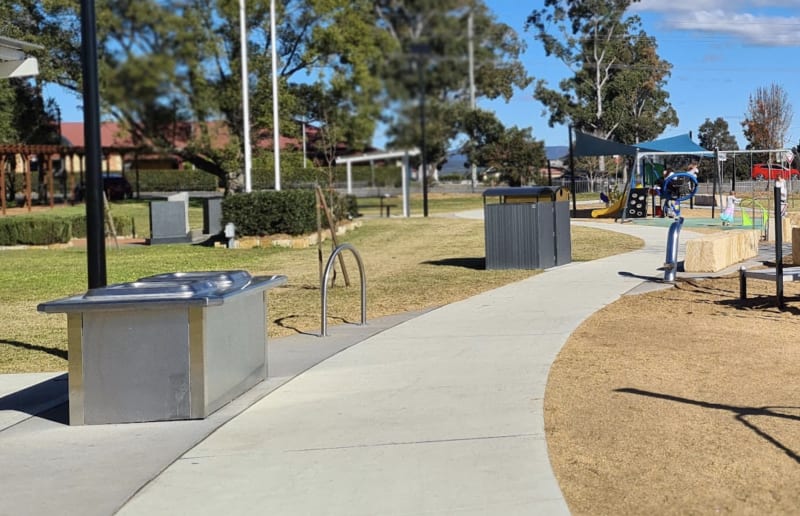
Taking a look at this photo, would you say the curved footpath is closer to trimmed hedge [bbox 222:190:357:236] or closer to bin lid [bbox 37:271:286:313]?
bin lid [bbox 37:271:286:313]

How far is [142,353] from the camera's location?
6500 millimetres

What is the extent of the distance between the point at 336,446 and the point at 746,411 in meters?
2.58

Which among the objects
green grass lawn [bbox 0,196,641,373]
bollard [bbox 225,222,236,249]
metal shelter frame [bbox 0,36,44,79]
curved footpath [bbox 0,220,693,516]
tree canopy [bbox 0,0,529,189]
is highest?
metal shelter frame [bbox 0,36,44,79]

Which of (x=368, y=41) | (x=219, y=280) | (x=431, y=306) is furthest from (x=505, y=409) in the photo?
(x=431, y=306)

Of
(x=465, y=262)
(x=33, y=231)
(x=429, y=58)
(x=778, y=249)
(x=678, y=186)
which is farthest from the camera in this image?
(x=678, y=186)

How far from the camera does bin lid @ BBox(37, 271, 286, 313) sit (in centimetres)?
634

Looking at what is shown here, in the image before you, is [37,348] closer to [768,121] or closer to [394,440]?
[394,440]

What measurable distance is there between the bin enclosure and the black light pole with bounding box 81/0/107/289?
8.01 meters

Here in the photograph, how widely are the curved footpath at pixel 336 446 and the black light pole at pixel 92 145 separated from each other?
1.03 meters

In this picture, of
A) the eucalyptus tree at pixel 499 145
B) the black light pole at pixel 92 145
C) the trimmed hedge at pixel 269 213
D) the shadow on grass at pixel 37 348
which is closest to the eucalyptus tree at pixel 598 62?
the eucalyptus tree at pixel 499 145

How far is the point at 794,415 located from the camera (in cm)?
622

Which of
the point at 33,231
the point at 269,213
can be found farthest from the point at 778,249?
the point at 33,231

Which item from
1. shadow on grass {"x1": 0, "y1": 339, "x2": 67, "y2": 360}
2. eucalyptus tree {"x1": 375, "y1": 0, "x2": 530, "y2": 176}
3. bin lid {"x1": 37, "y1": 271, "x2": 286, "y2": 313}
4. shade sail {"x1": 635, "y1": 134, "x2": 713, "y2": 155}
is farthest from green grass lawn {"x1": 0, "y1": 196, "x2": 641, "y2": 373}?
shade sail {"x1": 635, "y1": 134, "x2": 713, "y2": 155}

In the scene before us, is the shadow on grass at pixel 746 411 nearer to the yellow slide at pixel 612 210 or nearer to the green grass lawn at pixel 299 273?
the green grass lawn at pixel 299 273
